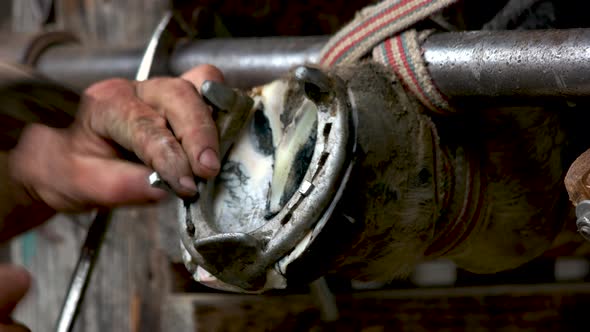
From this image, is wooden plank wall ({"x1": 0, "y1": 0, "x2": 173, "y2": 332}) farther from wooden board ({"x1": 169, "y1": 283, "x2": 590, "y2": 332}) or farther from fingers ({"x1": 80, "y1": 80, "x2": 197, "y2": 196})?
fingers ({"x1": 80, "y1": 80, "x2": 197, "y2": 196})

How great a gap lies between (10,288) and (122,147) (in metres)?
0.18

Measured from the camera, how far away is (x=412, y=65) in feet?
2.50

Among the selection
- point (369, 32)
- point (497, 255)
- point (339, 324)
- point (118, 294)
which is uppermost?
point (369, 32)

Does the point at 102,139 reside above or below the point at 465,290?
above

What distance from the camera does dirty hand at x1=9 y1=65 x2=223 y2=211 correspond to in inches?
29.1

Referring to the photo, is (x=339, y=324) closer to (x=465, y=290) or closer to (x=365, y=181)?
(x=465, y=290)

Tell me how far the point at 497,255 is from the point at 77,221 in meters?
0.97

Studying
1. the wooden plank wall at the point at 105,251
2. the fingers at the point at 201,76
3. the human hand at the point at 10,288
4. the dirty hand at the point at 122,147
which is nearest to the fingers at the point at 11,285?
the human hand at the point at 10,288

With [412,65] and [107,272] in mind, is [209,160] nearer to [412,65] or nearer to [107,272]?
[412,65]

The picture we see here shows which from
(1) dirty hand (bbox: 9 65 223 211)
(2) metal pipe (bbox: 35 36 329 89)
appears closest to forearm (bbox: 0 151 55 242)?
(1) dirty hand (bbox: 9 65 223 211)

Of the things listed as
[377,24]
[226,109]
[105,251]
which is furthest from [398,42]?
[105,251]

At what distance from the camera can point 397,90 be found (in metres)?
0.76

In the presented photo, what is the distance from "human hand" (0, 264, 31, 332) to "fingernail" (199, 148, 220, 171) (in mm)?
185

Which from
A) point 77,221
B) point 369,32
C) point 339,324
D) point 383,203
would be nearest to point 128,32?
point 77,221
